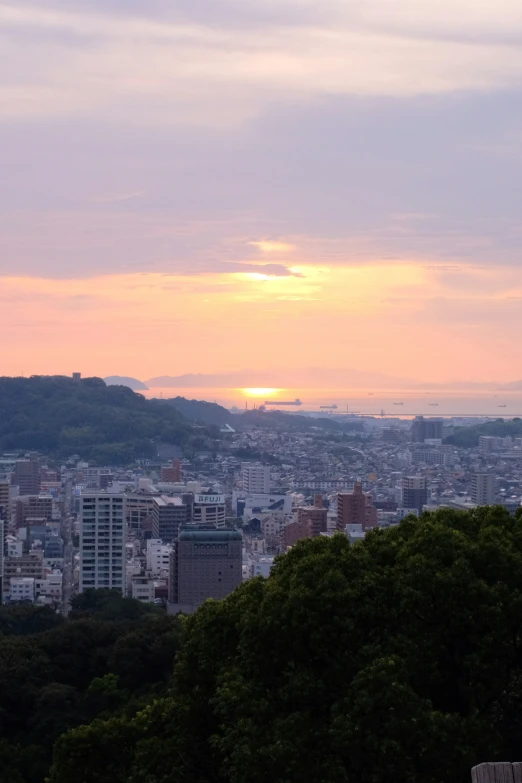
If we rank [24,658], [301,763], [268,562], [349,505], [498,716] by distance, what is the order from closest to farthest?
1. [301,763]
2. [498,716]
3. [24,658]
4. [268,562]
5. [349,505]

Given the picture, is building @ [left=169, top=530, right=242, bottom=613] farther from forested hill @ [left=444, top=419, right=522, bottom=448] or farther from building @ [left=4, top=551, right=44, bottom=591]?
forested hill @ [left=444, top=419, right=522, bottom=448]

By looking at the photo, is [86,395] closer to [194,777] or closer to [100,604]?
[100,604]

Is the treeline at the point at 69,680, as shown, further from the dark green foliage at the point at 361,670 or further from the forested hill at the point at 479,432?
the forested hill at the point at 479,432

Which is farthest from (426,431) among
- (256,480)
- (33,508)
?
(33,508)

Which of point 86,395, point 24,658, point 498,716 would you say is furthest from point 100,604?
point 86,395

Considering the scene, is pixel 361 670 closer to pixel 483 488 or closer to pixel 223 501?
pixel 223 501

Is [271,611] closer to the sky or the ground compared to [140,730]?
closer to the sky

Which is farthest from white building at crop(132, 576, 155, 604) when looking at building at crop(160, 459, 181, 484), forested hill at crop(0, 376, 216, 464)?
forested hill at crop(0, 376, 216, 464)
